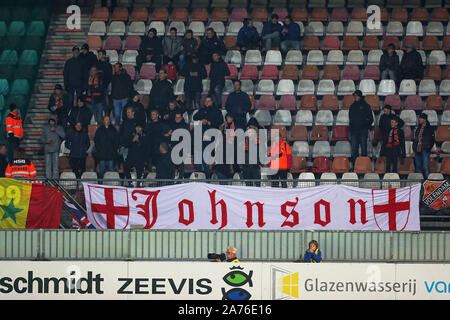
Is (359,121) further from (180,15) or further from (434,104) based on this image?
(180,15)

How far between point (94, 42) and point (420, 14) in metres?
9.08

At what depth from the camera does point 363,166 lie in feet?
74.9

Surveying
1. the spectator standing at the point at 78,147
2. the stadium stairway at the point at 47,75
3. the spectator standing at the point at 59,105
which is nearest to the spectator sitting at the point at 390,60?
the spectator standing at the point at 78,147

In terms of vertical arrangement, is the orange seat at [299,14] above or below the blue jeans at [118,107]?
above

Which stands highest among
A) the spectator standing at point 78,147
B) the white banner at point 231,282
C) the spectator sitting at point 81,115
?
the spectator sitting at point 81,115

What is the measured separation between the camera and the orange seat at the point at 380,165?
899 inches

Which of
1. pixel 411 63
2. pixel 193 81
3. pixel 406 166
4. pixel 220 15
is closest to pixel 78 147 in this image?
pixel 193 81

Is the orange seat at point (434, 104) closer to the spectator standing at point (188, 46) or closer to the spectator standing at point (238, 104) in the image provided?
the spectator standing at point (238, 104)

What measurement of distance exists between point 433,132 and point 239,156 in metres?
4.67

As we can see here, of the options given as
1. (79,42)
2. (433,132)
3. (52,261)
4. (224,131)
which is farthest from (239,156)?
(79,42)

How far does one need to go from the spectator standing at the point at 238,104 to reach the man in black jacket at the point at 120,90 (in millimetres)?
2554

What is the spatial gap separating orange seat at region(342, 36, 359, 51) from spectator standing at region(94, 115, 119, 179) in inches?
286
